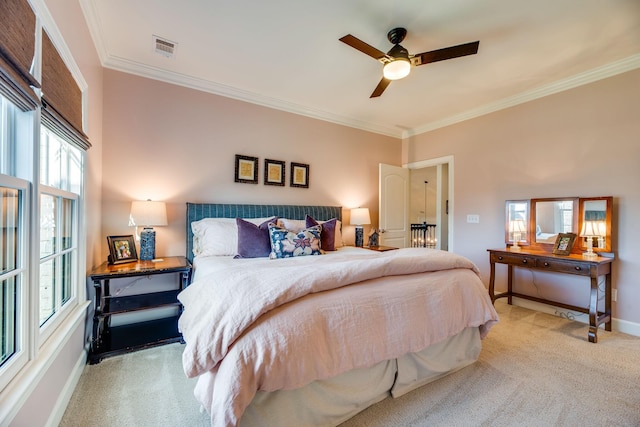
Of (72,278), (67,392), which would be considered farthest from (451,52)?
(67,392)

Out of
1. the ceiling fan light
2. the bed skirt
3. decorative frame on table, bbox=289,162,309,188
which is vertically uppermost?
the ceiling fan light

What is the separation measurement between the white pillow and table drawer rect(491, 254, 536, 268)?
3.03 metres

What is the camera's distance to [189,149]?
3.11 metres

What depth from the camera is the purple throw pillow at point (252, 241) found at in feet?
8.84

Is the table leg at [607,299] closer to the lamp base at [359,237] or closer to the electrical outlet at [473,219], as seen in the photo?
the electrical outlet at [473,219]

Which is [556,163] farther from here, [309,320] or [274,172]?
[309,320]

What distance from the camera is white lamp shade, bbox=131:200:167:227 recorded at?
8.40 ft

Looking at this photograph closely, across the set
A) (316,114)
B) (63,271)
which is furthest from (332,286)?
(316,114)

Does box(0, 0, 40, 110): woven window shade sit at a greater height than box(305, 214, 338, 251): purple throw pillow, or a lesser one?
greater

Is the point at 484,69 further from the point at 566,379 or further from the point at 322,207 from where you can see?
the point at 566,379

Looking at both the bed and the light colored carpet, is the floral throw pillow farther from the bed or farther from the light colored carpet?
the light colored carpet

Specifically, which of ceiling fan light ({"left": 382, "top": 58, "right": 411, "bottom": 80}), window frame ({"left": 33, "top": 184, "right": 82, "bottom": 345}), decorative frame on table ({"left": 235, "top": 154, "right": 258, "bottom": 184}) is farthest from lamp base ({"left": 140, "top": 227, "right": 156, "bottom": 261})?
ceiling fan light ({"left": 382, "top": 58, "right": 411, "bottom": 80})

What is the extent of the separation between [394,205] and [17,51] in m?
4.35

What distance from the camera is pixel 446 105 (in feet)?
12.3
